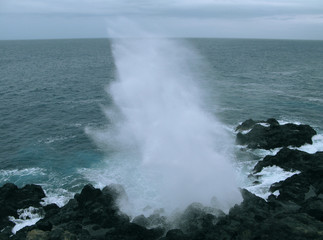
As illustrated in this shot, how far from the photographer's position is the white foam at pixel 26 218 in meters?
23.2

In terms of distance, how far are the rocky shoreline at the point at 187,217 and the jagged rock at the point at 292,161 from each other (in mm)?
126

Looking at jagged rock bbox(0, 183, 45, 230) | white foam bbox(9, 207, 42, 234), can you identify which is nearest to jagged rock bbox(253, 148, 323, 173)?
white foam bbox(9, 207, 42, 234)

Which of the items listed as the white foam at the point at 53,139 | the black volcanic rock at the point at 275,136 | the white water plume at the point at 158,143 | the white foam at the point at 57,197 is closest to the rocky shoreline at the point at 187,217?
the white foam at the point at 57,197

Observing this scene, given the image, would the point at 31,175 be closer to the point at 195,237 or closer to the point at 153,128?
the point at 153,128

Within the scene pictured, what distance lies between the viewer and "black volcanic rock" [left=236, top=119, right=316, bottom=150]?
35344mm

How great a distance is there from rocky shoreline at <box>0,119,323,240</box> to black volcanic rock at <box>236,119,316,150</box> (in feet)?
19.5

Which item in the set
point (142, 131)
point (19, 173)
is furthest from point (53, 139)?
point (142, 131)

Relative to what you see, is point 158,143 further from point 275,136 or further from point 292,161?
point 292,161

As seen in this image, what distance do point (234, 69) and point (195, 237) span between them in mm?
89315

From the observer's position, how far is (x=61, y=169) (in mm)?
32375

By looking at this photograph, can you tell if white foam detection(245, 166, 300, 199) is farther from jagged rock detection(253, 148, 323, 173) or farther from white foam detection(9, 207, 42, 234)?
white foam detection(9, 207, 42, 234)

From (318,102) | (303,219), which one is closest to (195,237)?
(303,219)

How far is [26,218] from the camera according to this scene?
78.8 feet

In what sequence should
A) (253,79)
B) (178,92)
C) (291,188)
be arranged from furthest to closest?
1. (253,79)
2. (178,92)
3. (291,188)
